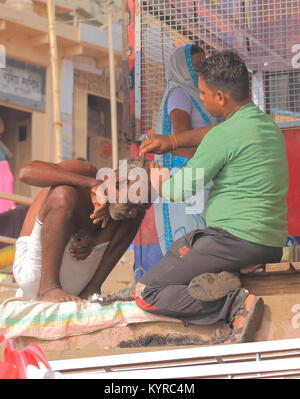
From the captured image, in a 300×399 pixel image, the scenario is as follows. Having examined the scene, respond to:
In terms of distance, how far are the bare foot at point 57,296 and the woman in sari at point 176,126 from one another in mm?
1484

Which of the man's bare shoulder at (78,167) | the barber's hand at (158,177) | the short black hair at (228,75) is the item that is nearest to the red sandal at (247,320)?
the barber's hand at (158,177)

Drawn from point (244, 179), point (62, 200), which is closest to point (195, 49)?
point (62, 200)

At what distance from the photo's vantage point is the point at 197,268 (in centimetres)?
463

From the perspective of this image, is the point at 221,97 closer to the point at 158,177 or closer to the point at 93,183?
the point at 158,177

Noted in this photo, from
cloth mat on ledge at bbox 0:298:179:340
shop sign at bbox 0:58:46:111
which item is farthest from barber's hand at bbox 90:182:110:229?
shop sign at bbox 0:58:46:111

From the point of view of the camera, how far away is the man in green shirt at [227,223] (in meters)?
4.55

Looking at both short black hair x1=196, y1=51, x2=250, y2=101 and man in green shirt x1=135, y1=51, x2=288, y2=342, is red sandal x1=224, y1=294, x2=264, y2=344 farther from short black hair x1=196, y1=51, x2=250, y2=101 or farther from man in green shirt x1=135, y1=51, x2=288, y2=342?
short black hair x1=196, y1=51, x2=250, y2=101

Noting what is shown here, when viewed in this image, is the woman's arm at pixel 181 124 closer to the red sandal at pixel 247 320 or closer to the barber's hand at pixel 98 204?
the barber's hand at pixel 98 204

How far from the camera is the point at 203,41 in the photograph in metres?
6.91

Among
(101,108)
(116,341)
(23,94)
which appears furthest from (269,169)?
(101,108)

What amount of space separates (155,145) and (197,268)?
95 centimetres

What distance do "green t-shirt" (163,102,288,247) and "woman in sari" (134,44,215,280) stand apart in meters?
1.55

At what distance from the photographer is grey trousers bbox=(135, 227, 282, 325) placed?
181 inches

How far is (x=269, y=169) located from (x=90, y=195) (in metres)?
1.09
